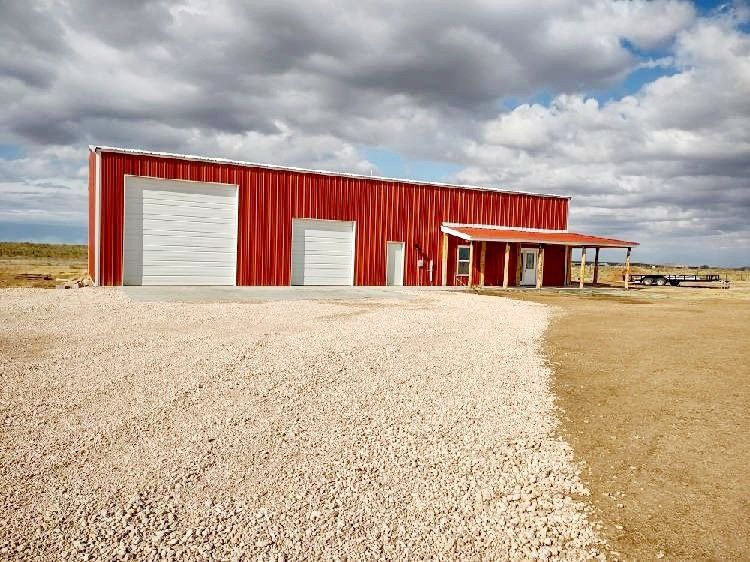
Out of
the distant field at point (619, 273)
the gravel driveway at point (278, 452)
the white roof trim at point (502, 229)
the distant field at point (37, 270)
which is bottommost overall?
the gravel driveway at point (278, 452)

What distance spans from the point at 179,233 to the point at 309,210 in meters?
5.79

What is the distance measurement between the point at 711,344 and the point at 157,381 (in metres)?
10.6

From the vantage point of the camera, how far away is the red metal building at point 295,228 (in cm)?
2102

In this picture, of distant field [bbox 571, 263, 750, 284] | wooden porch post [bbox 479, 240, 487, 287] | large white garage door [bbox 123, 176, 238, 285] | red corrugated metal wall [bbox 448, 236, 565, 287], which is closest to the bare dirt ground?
wooden porch post [bbox 479, 240, 487, 287]

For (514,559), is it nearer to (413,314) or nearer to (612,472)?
(612,472)

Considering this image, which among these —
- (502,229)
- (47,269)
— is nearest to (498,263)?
(502,229)

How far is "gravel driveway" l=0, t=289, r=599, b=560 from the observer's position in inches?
145

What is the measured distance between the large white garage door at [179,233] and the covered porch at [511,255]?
1104 cm

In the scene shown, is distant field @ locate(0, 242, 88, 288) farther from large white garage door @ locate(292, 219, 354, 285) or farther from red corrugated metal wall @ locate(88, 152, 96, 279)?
large white garage door @ locate(292, 219, 354, 285)

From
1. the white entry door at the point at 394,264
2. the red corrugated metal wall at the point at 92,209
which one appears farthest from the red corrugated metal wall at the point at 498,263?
the red corrugated metal wall at the point at 92,209

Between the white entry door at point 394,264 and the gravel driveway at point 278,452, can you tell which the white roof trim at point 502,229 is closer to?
the white entry door at point 394,264

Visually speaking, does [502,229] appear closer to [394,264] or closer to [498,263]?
[498,263]

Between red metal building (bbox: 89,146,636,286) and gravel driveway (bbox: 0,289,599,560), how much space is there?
39.6 ft

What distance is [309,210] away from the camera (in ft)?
79.7
